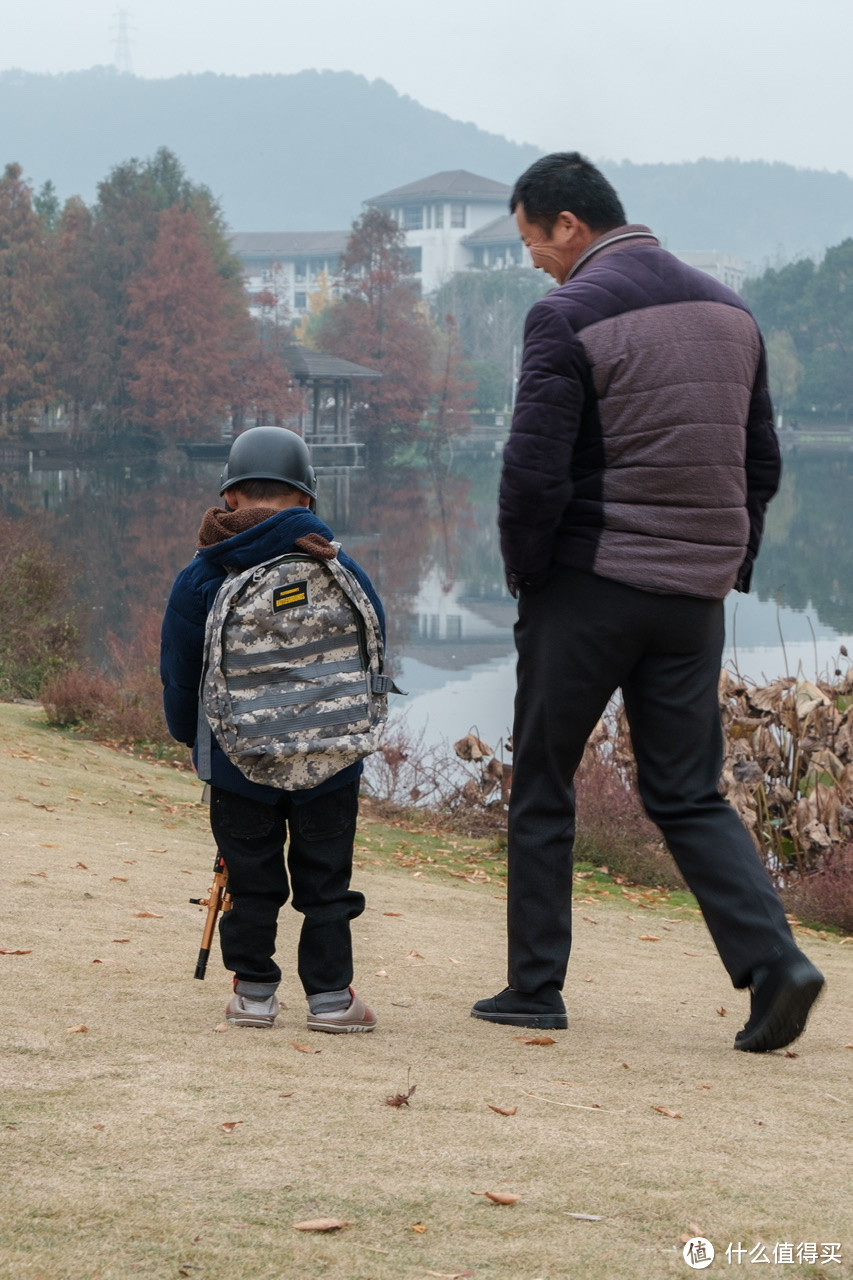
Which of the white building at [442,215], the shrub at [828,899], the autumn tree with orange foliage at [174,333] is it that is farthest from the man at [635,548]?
the white building at [442,215]

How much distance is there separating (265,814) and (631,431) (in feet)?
3.48

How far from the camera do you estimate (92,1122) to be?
2434 mm

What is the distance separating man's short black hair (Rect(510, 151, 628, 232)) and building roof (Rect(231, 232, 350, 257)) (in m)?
134

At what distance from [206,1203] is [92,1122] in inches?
15.5

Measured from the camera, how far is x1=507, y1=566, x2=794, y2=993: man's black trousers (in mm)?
3047

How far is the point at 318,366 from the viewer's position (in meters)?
60.9

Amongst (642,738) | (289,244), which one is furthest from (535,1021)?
(289,244)

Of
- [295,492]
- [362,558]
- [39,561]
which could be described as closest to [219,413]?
[362,558]

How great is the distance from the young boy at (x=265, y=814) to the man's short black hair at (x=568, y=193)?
2.33ft

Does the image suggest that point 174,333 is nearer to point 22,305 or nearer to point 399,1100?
point 22,305

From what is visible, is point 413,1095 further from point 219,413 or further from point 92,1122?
point 219,413

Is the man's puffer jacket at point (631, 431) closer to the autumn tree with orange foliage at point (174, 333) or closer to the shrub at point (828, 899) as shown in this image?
the shrub at point (828, 899)

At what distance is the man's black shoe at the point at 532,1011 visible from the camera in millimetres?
3275
